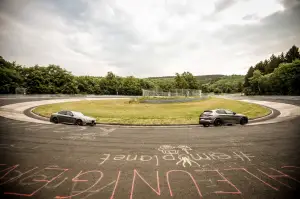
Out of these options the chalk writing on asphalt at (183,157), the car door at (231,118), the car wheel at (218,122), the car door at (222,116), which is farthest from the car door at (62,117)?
the car door at (231,118)

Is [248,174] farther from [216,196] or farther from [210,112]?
[210,112]

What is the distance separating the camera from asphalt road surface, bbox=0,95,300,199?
605 centimetres

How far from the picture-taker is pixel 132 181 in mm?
6816

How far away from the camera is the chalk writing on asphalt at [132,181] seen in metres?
5.98

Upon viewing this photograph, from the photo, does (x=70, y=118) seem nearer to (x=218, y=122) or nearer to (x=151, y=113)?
(x=151, y=113)

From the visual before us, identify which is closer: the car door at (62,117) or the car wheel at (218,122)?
the car wheel at (218,122)

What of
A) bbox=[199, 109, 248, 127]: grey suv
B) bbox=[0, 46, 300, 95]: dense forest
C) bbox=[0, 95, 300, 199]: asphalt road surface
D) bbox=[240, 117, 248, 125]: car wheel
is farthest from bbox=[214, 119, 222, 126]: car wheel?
bbox=[0, 46, 300, 95]: dense forest

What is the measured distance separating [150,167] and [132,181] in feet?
4.94

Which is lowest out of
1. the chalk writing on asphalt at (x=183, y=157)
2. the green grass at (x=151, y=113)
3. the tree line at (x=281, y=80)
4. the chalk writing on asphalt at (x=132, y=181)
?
the green grass at (x=151, y=113)

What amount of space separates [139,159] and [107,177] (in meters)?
2.35

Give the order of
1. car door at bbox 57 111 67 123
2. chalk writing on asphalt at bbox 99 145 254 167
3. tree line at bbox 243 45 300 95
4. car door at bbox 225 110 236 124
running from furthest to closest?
1. tree line at bbox 243 45 300 95
2. car door at bbox 57 111 67 123
3. car door at bbox 225 110 236 124
4. chalk writing on asphalt at bbox 99 145 254 167

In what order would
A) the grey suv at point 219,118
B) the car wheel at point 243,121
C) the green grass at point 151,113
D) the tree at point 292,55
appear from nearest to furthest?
the grey suv at point 219,118 → the car wheel at point 243,121 → the green grass at point 151,113 → the tree at point 292,55

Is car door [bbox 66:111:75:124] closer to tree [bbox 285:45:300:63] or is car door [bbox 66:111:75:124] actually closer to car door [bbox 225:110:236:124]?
car door [bbox 225:110:236:124]

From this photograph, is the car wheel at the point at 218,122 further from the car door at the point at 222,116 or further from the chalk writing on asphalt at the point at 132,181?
the chalk writing on asphalt at the point at 132,181
